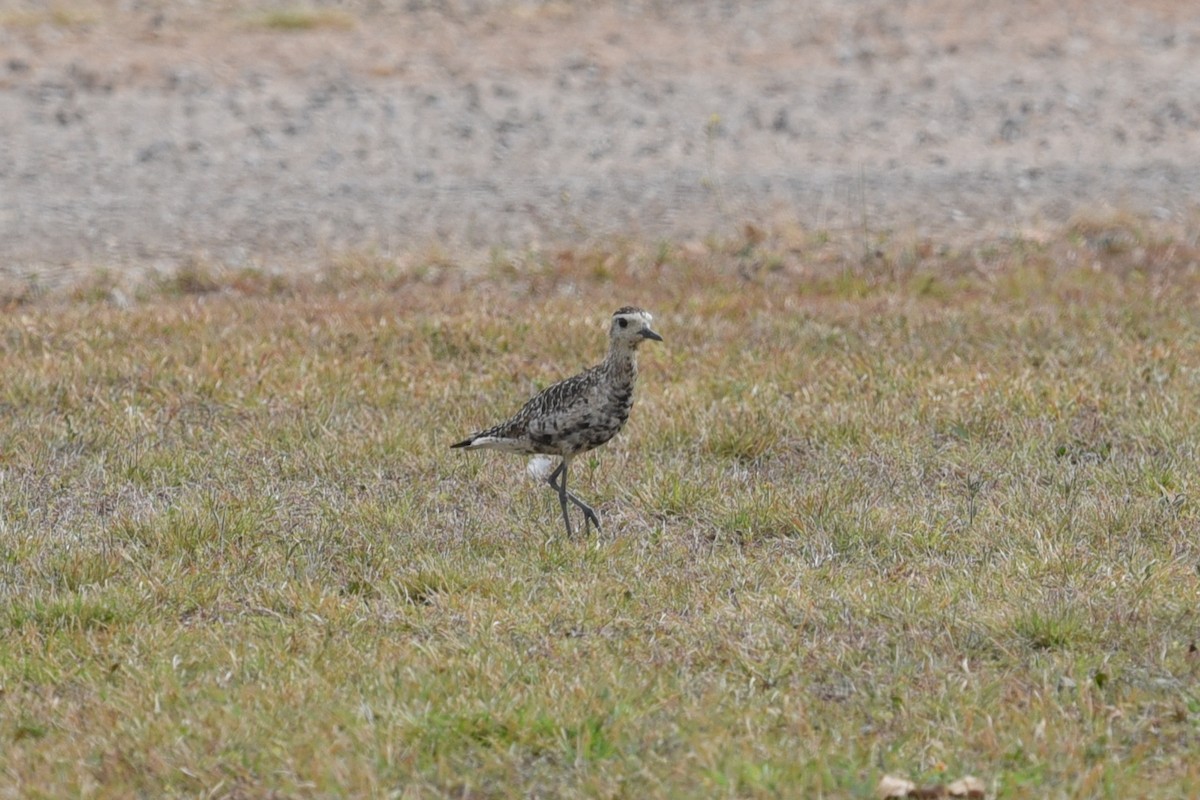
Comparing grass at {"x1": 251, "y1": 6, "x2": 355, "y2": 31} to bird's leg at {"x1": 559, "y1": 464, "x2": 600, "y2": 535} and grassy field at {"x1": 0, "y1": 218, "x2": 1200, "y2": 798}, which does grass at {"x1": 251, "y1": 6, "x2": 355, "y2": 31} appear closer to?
grassy field at {"x1": 0, "y1": 218, "x2": 1200, "y2": 798}

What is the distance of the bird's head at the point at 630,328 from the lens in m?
7.53

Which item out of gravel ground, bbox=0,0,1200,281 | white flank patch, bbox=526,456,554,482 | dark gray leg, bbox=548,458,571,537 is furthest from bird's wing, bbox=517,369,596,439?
gravel ground, bbox=0,0,1200,281

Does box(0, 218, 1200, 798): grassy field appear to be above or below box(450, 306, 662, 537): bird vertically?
below

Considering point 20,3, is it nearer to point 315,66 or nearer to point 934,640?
point 315,66

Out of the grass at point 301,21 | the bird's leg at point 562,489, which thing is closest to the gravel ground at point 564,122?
the grass at point 301,21

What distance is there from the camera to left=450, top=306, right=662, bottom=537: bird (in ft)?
24.7

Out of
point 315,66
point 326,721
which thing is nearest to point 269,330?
point 326,721

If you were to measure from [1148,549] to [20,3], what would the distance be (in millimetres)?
18949

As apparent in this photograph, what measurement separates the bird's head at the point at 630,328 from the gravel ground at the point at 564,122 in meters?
6.65

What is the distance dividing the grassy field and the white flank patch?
6 centimetres

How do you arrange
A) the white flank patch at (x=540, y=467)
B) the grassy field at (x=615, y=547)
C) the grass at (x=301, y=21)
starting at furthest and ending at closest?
1. the grass at (x=301, y=21)
2. the white flank patch at (x=540, y=467)
3. the grassy field at (x=615, y=547)

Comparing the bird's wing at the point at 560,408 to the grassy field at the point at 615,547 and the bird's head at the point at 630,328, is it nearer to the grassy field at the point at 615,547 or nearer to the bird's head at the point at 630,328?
the bird's head at the point at 630,328

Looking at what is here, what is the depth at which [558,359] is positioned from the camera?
35.0 ft

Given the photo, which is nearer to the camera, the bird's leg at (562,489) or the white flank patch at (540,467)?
the bird's leg at (562,489)
